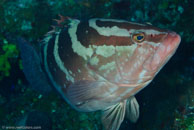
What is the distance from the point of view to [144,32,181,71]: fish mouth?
1.95m

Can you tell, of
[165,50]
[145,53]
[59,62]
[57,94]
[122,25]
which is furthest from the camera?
[57,94]

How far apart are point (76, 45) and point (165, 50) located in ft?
4.02

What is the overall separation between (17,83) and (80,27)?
2.94 m

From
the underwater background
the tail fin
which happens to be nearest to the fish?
the tail fin

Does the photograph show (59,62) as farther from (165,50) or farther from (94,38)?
(165,50)

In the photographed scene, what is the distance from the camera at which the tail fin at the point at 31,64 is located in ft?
11.1

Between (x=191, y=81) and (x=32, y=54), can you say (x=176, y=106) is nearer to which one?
(x=191, y=81)

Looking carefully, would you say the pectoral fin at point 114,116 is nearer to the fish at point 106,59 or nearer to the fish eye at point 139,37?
the fish at point 106,59

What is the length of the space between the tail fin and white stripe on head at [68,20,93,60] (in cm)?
111

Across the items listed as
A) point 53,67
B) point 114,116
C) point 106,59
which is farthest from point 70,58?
point 114,116

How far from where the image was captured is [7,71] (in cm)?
447

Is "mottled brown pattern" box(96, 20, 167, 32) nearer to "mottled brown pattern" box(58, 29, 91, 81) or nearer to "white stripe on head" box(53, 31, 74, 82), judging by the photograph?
"mottled brown pattern" box(58, 29, 91, 81)

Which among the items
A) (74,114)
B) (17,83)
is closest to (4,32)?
(17,83)

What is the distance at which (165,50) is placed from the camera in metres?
1.97
